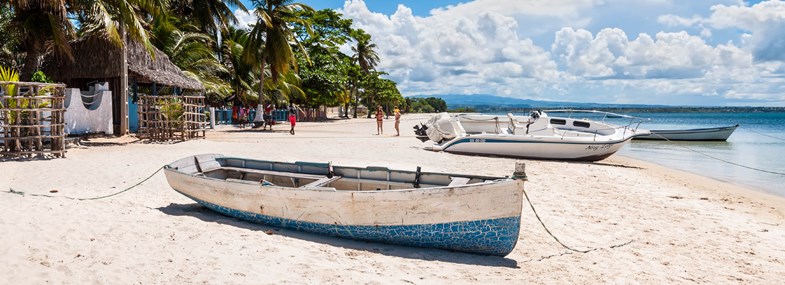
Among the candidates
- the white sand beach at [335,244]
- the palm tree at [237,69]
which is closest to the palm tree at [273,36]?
the palm tree at [237,69]

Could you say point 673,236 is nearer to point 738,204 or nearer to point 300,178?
point 738,204

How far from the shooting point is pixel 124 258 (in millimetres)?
5121

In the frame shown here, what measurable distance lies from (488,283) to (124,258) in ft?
12.1

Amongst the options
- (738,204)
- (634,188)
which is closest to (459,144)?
(634,188)

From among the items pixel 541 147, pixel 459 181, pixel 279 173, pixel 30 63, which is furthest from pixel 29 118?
pixel 541 147

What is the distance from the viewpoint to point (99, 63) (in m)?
18.2

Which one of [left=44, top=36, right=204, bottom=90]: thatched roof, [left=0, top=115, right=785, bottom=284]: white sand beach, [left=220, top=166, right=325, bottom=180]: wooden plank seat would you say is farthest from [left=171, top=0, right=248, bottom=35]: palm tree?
[left=220, top=166, right=325, bottom=180]: wooden plank seat

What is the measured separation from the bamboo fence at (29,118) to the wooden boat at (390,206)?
258 inches

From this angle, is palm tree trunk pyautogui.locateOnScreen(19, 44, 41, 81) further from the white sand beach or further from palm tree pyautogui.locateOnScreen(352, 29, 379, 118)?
palm tree pyautogui.locateOnScreen(352, 29, 379, 118)

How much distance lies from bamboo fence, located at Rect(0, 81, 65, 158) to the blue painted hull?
8.97 m

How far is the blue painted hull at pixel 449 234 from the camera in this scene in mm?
5637

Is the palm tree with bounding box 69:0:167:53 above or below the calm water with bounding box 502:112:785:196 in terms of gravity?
above

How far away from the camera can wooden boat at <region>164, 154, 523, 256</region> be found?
18.3 feet

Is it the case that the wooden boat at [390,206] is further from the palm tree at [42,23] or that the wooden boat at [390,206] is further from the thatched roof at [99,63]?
the thatched roof at [99,63]
